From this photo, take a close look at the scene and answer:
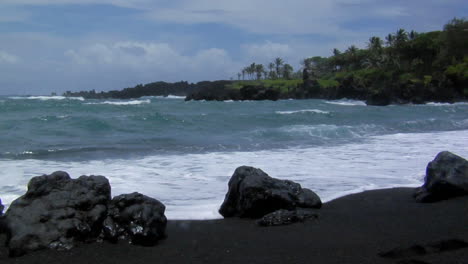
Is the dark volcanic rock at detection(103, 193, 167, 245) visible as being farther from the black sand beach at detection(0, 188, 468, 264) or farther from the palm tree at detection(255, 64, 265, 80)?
the palm tree at detection(255, 64, 265, 80)

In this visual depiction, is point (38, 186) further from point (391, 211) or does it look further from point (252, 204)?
point (391, 211)

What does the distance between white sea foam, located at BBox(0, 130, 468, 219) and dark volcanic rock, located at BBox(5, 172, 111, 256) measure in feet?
4.09

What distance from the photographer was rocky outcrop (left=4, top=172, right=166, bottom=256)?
4.68 metres

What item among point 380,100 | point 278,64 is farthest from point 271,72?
point 380,100

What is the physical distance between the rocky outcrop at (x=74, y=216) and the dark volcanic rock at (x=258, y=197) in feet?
4.14

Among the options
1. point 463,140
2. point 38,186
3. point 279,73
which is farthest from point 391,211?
point 279,73

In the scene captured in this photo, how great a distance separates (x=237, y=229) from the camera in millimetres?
5574

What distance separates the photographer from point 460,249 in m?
4.37

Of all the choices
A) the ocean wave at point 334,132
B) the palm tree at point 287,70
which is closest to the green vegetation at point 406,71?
the palm tree at point 287,70

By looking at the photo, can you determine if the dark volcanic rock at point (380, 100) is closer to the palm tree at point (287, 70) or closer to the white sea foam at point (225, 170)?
the white sea foam at point (225, 170)

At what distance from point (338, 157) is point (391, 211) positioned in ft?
17.0

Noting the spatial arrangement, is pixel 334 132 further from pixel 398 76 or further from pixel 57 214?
pixel 398 76

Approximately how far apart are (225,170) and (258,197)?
372cm

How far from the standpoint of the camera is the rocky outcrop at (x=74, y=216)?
15.3 feet
